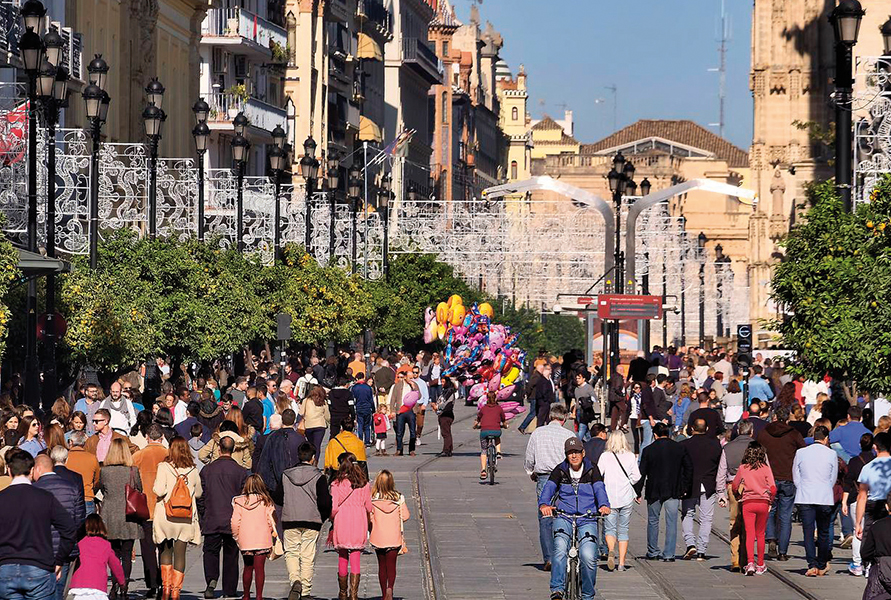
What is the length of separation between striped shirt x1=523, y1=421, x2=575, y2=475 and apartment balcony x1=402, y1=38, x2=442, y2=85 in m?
117

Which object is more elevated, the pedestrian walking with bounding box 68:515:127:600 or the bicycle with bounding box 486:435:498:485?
the pedestrian walking with bounding box 68:515:127:600

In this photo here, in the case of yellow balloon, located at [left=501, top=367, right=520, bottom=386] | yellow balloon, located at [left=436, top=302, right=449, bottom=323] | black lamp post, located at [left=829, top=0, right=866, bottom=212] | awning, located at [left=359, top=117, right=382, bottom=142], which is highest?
awning, located at [left=359, top=117, right=382, bottom=142]

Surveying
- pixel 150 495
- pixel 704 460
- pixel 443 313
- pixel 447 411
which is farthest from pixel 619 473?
pixel 443 313

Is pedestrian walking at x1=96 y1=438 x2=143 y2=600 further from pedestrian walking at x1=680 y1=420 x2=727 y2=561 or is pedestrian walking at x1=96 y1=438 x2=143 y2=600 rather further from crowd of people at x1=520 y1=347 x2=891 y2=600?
pedestrian walking at x1=680 y1=420 x2=727 y2=561

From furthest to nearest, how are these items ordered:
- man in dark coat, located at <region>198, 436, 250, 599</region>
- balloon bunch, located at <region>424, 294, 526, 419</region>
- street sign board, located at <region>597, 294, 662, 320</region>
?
street sign board, located at <region>597, 294, 662, 320</region> < balloon bunch, located at <region>424, 294, 526, 419</region> < man in dark coat, located at <region>198, 436, 250, 599</region>

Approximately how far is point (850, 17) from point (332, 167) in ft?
120

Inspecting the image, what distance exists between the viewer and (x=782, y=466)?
2319cm

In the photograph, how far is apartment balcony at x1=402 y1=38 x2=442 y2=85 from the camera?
461 feet

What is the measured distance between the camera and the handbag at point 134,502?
1856cm

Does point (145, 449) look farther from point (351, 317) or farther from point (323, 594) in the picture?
point (351, 317)

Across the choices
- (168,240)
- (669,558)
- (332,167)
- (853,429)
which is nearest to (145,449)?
(669,558)

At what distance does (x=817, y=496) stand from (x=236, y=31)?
5519cm

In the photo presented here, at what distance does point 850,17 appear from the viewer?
77.1 feet

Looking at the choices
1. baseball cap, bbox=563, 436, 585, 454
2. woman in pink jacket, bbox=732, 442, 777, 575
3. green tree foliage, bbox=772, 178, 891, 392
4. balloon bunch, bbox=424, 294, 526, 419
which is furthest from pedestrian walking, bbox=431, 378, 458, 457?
baseball cap, bbox=563, 436, 585, 454
